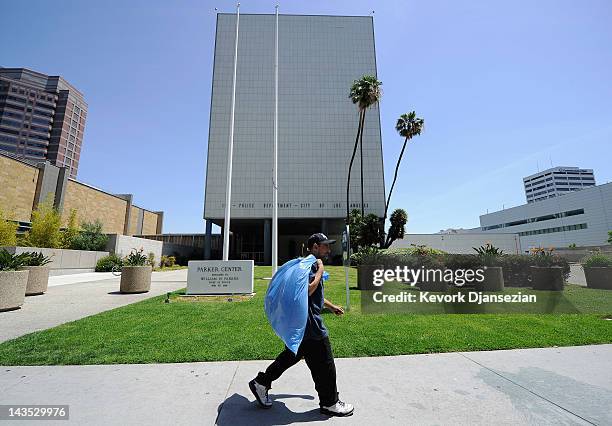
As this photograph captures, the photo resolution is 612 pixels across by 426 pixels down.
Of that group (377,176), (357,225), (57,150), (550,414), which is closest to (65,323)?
(550,414)

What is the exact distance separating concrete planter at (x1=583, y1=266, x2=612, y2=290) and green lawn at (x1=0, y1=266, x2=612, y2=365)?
7.80 meters

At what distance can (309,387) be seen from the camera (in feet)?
11.7

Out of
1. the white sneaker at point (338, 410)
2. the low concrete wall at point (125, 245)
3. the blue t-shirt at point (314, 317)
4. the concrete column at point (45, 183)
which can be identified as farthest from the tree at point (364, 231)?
the concrete column at point (45, 183)

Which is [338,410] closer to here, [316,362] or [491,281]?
[316,362]

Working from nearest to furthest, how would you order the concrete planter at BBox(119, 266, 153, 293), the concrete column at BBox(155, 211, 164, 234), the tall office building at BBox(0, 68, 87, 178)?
1. the concrete planter at BBox(119, 266, 153, 293)
2. the concrete column at BBox(155, 211, 164, 234)
3. the tall office building at BBox(0, 68, 87, 178)

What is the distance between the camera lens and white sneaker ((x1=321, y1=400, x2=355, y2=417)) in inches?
111

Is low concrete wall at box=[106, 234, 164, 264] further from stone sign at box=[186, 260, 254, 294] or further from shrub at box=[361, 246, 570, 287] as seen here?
shrub at box=[361, 246, 570, 287]

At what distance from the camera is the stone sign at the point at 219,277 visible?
11.0 meters

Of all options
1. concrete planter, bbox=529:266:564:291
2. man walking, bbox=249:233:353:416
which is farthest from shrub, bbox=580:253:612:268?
man walking, bbox=249:233:353:416

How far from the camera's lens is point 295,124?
44438 millimetres

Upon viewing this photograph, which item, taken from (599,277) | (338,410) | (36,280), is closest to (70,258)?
(36,280)

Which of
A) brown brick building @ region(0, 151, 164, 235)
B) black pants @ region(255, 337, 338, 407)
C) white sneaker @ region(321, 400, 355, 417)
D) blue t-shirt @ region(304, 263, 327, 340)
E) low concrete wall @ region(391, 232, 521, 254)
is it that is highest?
brown brick building @ region(0, 151, 164, 235)

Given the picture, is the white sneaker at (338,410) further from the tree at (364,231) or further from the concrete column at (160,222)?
the concrete column at (160,222)

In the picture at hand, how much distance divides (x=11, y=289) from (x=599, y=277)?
22298 mm
